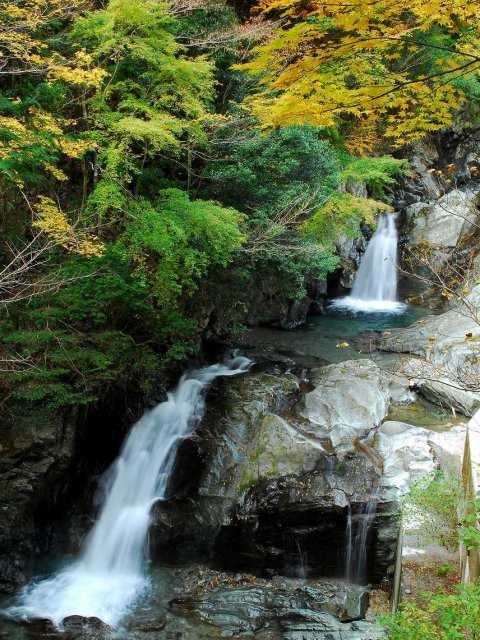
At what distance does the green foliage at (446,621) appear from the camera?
3.12 metres

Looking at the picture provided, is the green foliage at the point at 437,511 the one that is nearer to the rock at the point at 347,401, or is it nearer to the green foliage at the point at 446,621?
the rock at the point at 347,401

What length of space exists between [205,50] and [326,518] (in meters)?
9.95

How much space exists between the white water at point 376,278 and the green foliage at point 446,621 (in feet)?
46.0

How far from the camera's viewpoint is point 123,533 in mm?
7879

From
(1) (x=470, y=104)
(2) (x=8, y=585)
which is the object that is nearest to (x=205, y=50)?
(2) (x=8, y=585)

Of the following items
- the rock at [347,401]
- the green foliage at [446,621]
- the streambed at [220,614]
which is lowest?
the streambed at [220,614]

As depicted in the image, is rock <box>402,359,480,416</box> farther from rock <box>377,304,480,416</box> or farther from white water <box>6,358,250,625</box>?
white water <box>6,358,250,625</box>

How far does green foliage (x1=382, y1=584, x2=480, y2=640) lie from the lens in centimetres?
312

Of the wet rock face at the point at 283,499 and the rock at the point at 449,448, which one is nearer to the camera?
the wet rock face at the point at 283,499

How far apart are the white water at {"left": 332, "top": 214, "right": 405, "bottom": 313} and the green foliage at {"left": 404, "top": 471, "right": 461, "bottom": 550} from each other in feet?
37.5

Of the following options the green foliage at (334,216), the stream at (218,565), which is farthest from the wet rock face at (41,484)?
the green foliage at (334,216)

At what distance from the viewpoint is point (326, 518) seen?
743 cm

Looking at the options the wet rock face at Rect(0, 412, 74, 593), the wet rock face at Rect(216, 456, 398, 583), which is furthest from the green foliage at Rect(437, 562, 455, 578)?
the wet rock face at Rect(0, 412, 74, 593)

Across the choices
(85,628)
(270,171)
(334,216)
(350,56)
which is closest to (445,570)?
(85,628)
